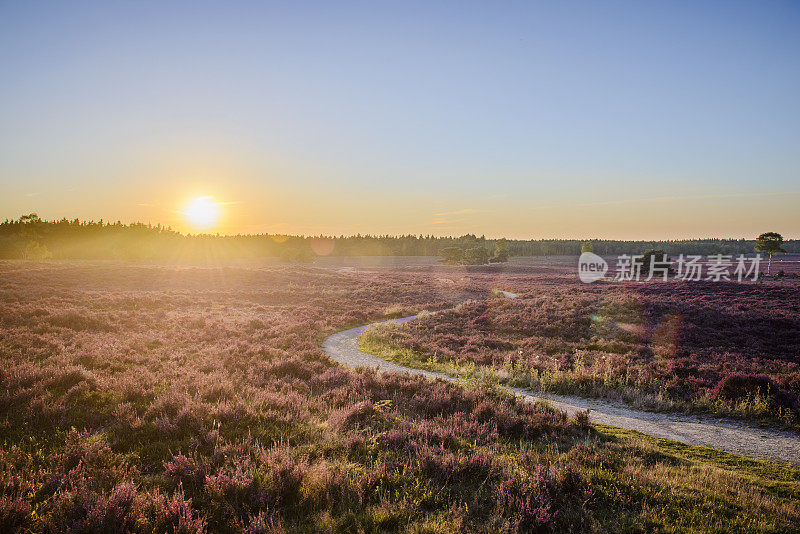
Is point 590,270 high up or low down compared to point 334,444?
up

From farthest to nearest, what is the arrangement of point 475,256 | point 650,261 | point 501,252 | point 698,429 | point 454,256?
point 501,252
point 454,256
point 475,256
point 650,261
point 698,429

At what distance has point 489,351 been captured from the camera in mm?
18609

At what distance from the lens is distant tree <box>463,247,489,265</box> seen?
350 ft

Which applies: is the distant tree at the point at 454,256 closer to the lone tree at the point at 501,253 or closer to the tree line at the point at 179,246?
the tree line at the point at 179,246

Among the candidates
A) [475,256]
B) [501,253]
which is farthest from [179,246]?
[501,253]

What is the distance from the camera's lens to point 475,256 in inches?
4218

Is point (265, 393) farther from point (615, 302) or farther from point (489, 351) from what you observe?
point (615, 302)

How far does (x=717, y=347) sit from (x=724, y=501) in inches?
661

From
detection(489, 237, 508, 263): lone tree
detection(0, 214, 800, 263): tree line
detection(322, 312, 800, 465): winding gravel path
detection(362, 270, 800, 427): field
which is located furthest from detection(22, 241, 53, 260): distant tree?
A: detection(489, 237, 508, 263): lone tree

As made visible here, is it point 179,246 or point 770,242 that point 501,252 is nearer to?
point 770,242

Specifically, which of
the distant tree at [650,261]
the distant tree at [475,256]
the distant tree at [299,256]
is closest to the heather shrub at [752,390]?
the distant tree at [650,261]

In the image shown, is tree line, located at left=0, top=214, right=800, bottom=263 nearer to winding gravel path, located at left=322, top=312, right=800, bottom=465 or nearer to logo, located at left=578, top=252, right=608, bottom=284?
logo, located at left=578, top=252, right=608, bottom=284

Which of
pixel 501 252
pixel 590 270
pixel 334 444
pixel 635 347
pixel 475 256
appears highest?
pixel 501 252

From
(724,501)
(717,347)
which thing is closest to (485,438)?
(724,501)
